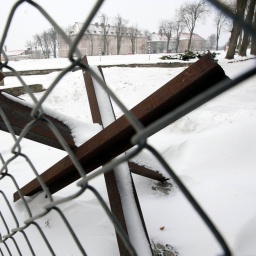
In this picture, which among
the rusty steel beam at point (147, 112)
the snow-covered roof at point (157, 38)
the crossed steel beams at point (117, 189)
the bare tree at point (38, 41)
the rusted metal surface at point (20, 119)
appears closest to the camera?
the rusty steel beam at point (147, 112)

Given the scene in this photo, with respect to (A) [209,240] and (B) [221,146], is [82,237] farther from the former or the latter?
(B) [221,146]

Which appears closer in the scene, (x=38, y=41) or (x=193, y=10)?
(x=193, y=10)

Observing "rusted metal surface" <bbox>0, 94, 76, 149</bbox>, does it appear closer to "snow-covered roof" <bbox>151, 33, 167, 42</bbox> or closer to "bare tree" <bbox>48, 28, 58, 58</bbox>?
"bare tree" <bbox>48, 28, 58, 58</bbox>

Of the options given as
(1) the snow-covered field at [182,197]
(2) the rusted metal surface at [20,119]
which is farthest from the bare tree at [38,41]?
(2) the rusted metal surface at [20,119]

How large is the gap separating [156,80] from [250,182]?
651 cm

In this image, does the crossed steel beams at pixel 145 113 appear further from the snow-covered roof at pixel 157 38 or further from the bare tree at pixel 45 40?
the snow-covered roof at pixel 157 38

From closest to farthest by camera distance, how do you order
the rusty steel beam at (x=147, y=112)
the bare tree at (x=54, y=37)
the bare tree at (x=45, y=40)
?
the rusty steel beam at (x=147, y=112)
the bare tree at (x=54, y=37)
the bare tree at (x=45, y=40)

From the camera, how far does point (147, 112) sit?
1005 mm

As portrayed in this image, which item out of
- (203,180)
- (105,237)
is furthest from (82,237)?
(203,180)

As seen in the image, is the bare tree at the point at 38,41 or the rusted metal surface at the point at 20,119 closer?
the rusted metal surface at the point at 20,119

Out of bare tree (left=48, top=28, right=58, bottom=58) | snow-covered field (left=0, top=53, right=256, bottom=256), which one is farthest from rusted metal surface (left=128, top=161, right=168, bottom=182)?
bare tree (left=48, top=28, right=58, bottom=58)

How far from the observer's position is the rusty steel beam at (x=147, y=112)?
886 mm

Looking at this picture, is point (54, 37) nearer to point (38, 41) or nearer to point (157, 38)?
point (38, 41)

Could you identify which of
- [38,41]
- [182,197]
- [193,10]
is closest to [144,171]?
[182,197]
